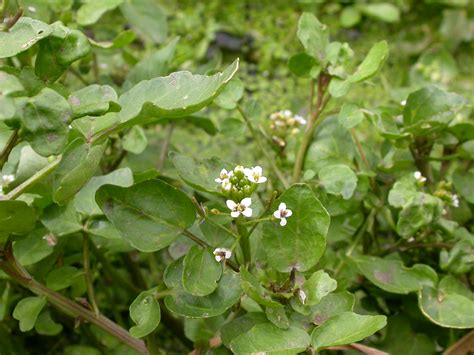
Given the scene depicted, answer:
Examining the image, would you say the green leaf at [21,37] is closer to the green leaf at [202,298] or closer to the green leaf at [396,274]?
the green leaf at [202,298]

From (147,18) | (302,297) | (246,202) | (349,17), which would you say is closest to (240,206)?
(246,202)

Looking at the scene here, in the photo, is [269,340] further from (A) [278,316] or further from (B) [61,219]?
(B) [61,219]

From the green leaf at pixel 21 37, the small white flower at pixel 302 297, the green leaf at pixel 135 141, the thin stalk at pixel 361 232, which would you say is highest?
the green leaf at pixel 21 37

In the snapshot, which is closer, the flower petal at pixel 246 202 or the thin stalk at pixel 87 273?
the flower petal at pixel 246 202

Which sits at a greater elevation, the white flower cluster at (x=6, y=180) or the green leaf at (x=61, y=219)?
the white flower cluster at (x=6, y=180)

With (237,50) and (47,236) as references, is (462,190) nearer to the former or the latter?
(47,236)

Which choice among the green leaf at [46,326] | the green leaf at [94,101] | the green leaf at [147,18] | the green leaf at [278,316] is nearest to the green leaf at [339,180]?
the green leaf at [278,316]

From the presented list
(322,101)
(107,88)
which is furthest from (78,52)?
(322,101)
